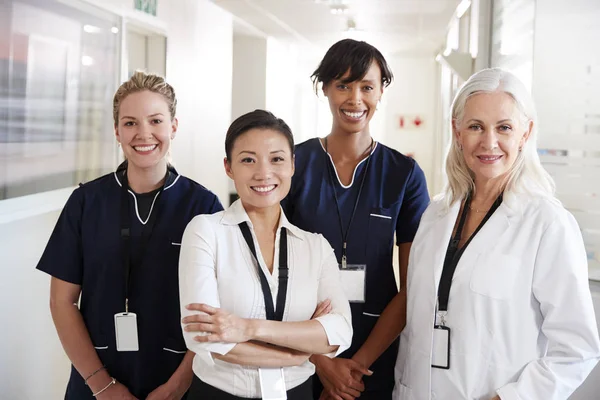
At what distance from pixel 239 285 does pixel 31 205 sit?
185 centimetres

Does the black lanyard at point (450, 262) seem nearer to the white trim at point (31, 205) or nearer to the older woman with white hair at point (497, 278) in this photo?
the older woman with white hair at point (497, 278)

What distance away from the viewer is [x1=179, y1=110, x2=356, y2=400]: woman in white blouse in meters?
1.44

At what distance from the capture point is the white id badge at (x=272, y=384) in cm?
144

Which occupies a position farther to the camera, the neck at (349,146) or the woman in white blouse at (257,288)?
the neck at (349,146)

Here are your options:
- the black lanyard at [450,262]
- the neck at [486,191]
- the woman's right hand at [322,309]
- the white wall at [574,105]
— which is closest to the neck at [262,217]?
the woman's right hand at [322,309]

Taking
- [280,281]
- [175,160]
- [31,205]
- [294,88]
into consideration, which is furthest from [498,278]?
[294,88]

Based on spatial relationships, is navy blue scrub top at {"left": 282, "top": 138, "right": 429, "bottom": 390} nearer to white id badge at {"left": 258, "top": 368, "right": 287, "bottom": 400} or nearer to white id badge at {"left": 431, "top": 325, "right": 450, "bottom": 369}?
white id badge at {"left": 431, "top": 325, "right": 450, "bottom": 369}

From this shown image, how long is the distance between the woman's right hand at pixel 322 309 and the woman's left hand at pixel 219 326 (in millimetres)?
206

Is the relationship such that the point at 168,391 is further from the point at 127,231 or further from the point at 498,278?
the point at 498,278

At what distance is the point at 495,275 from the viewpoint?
153 centimetres

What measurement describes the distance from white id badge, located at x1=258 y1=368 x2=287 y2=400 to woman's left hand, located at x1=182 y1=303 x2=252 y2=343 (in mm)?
113

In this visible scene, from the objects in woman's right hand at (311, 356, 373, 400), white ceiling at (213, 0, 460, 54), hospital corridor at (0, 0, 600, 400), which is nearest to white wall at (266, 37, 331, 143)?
white ceiling at (213, 0, 460, 54)

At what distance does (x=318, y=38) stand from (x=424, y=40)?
5.72 ft

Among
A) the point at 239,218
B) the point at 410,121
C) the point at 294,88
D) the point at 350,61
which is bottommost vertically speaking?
the point at 239,218
